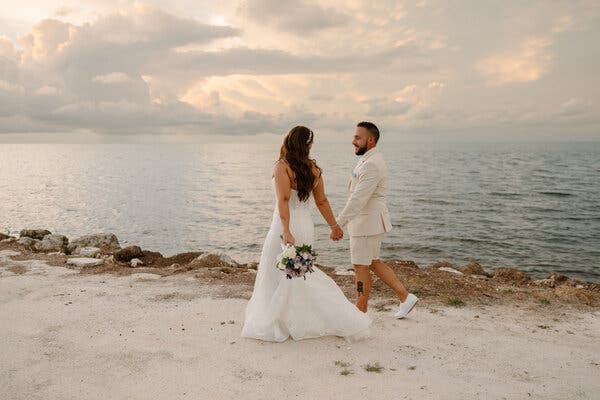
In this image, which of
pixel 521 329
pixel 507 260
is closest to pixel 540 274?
pixel 507 260

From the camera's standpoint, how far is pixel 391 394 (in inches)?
191

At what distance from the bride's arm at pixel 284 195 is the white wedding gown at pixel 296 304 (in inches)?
4.7

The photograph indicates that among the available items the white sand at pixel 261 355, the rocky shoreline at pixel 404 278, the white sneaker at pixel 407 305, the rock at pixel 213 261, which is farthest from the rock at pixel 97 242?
the white sneaker at pixel 407 305

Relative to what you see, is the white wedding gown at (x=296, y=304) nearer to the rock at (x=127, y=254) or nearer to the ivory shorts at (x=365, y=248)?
the ivory shorts at (x=365, y=248)

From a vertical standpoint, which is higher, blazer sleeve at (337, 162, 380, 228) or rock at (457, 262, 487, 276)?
blazer sleeve at (337, 162, 380, 228)

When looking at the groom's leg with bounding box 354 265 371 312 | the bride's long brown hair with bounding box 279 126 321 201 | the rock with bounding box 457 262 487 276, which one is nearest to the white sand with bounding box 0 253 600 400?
the groom's leg with bounding box 354 265 371 312

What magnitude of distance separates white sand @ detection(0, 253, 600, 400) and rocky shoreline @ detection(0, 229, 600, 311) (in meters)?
0.55

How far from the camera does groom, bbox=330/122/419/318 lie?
627cm

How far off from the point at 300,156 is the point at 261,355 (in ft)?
8.38

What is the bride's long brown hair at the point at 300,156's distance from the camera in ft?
18.4

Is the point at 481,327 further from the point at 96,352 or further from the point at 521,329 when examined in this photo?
the point at 96,352

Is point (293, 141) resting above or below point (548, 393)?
above

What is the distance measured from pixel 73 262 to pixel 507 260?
1609 cm

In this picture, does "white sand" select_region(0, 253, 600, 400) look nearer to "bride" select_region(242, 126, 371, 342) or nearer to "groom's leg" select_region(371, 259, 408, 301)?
"bride" select_region(242, 126, 371, 342)
